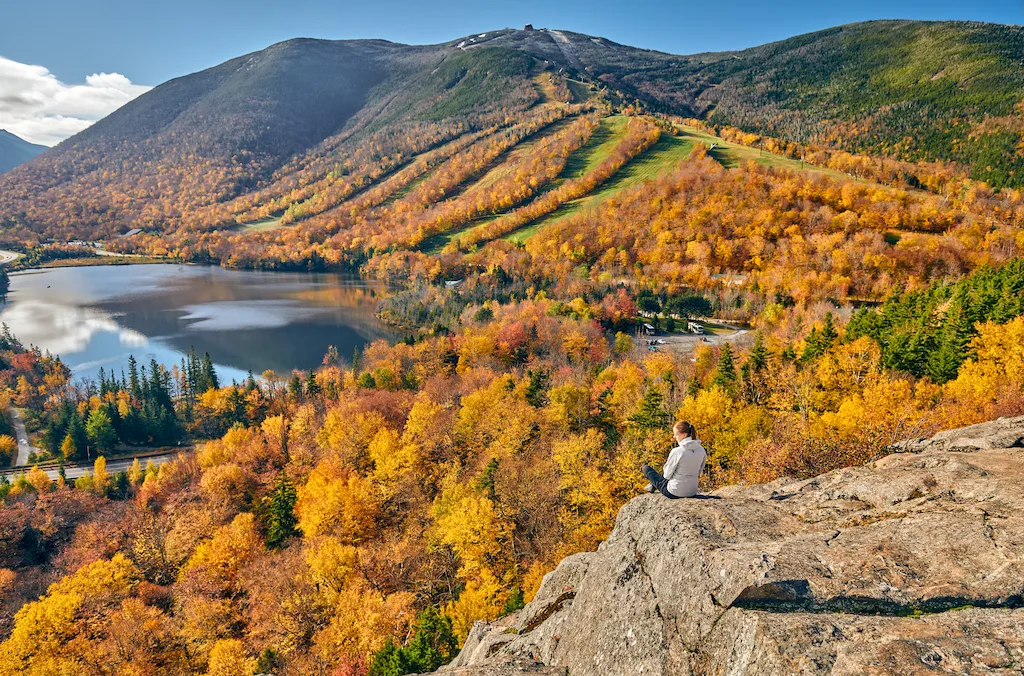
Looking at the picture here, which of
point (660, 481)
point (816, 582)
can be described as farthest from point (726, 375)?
point (816, 582)

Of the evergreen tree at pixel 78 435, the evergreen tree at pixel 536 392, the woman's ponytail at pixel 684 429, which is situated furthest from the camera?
the evergreen tree at pixel 78 435

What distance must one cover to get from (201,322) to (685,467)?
518 ft

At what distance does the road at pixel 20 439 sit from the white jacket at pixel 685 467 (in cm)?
11416

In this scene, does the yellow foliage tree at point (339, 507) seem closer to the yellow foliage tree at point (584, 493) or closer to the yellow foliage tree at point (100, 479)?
the yellow foliage tree at point (584, 493)

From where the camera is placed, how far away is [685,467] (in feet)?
34.6

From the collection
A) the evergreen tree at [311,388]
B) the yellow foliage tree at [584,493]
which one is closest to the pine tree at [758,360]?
the yellow foliage tree at [584,493]

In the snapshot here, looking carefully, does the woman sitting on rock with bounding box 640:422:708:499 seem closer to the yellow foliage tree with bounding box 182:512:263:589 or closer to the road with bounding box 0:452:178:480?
the yellow foliage tree with bounding box 182:512:263:589

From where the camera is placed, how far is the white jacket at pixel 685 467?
10.1 m

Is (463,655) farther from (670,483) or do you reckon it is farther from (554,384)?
(554,384)

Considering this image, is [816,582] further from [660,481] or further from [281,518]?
[281,518]

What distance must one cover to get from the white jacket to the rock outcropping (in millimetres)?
366

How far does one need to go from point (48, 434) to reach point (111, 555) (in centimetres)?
5142

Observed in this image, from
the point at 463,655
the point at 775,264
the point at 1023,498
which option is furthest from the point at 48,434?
the point at 775,264

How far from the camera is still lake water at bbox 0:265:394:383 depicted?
113750 mm
